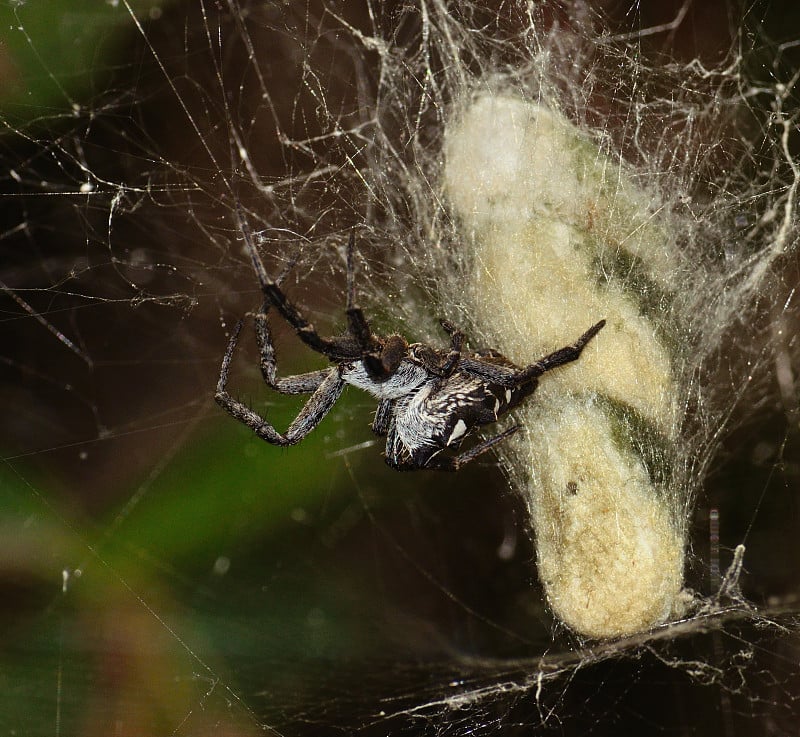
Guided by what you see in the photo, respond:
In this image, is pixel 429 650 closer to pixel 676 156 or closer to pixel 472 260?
pixel 472 260

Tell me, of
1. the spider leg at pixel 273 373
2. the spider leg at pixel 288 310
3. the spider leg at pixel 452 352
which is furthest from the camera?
the spider leg at pixel 273 373

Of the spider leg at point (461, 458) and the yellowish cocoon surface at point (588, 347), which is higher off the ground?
the yellowish cocoon surface at point (588, 347)

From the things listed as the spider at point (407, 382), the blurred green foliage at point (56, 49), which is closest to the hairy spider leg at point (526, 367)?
the spider at point (407, 382)

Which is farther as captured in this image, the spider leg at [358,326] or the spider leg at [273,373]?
the spider leg at [273,373]

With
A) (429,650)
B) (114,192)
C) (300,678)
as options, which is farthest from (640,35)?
(300,678)

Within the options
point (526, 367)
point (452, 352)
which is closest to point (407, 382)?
point (452, 352)

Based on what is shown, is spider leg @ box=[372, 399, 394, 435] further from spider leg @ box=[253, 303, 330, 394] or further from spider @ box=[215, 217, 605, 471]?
spider leg @ box=[253, 303, 330, 394]

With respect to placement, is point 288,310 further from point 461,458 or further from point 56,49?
point 56,49

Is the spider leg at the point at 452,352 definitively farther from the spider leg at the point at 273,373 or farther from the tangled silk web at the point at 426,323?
the spider leg at the point at 273,373
